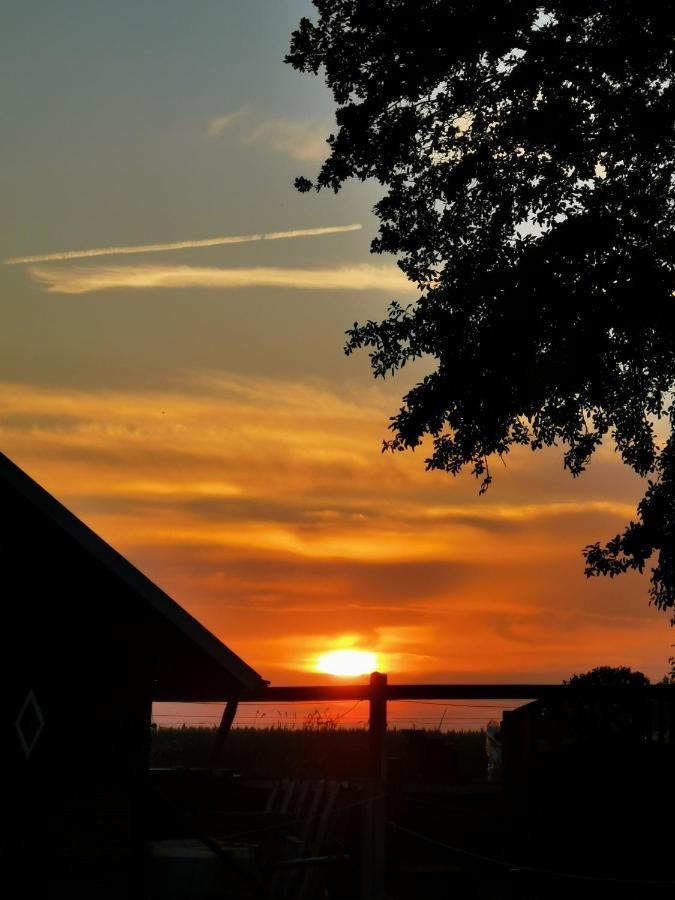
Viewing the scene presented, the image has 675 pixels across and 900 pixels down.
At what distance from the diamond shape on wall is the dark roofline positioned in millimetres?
1625

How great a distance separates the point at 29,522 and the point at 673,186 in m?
13.6

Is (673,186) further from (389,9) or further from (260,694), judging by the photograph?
Answer: (260,694)

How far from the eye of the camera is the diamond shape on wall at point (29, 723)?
1211cm

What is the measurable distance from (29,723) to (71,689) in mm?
552

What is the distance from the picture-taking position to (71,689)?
1236 centimetres

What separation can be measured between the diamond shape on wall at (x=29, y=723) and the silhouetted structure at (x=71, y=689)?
1 centimetres

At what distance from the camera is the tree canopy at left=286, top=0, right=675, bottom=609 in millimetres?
19156

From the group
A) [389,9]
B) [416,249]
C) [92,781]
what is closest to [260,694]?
[92,781]

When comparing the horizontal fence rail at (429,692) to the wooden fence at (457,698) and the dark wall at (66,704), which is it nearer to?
the wooden fence at (457,698)

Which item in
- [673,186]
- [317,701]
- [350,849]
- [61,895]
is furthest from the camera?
[673,186]

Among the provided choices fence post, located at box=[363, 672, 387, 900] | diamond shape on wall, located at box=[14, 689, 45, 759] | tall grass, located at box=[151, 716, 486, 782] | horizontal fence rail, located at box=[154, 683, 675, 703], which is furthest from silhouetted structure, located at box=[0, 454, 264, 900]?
tall grass, located at box=[151, 716, 486, 782]

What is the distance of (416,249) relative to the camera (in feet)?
69.6

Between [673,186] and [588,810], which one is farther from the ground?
[673,186]

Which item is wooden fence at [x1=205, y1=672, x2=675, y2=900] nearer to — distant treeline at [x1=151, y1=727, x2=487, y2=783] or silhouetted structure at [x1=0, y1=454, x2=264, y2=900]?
silhouetted structure at [x1=0, y1=454, x2=264, y2=900]
